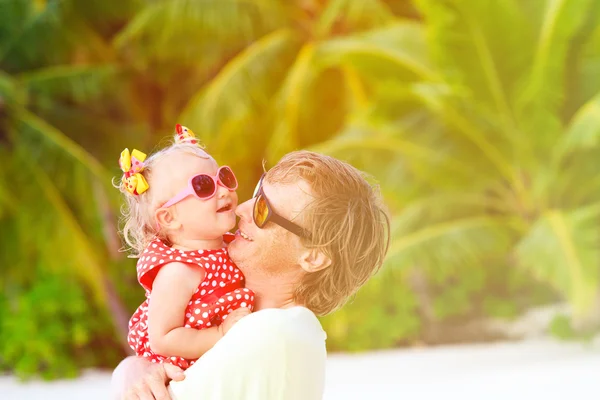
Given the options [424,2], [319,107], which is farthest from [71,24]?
[424,2]

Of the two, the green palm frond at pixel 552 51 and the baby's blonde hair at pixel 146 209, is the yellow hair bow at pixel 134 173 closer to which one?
the baby's blonde hair at pixel 146 209

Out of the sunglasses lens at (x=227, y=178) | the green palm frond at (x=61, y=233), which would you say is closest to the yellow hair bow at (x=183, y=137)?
the sunglasses lens at (x=227, y=178)

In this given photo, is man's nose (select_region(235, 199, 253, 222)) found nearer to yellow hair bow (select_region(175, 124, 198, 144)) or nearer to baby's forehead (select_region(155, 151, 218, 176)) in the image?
baby's forehead (select_region(155, 151, 218, 176))

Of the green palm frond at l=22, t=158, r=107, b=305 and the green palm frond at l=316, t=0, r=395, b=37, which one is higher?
the green palm frond at l=316, t=0, r=395, b=37

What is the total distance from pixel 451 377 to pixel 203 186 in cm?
1255

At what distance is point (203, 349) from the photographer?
77.0 inches

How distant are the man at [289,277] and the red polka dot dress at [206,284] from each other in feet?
0.14

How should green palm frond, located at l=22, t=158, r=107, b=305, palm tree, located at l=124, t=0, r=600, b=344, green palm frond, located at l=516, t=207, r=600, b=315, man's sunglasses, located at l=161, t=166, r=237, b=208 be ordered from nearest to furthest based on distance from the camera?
man's sunglasses, located at l=161, t=166, r=237, b=208
green palm frond, located at l=516, t=207, r=600, b=315
palm tree, located at l=124, t=0, r=600, b=344
green palm frond, located at l=22, t=158, r=107, b=305

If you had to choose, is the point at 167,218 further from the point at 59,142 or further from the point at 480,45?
the point at 59,142

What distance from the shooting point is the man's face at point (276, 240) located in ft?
6.62

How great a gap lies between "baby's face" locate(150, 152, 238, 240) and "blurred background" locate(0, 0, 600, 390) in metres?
9.70

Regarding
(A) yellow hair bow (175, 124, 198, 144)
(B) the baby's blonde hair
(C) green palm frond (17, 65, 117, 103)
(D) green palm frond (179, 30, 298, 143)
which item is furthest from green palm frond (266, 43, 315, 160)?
(B) the baby's blonde hair

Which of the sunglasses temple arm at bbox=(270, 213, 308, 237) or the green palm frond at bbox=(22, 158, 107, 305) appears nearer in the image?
the sunglasses temple arm at bbox=(270, 213, 308, 237)

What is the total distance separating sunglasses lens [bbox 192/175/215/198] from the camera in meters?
2.05
